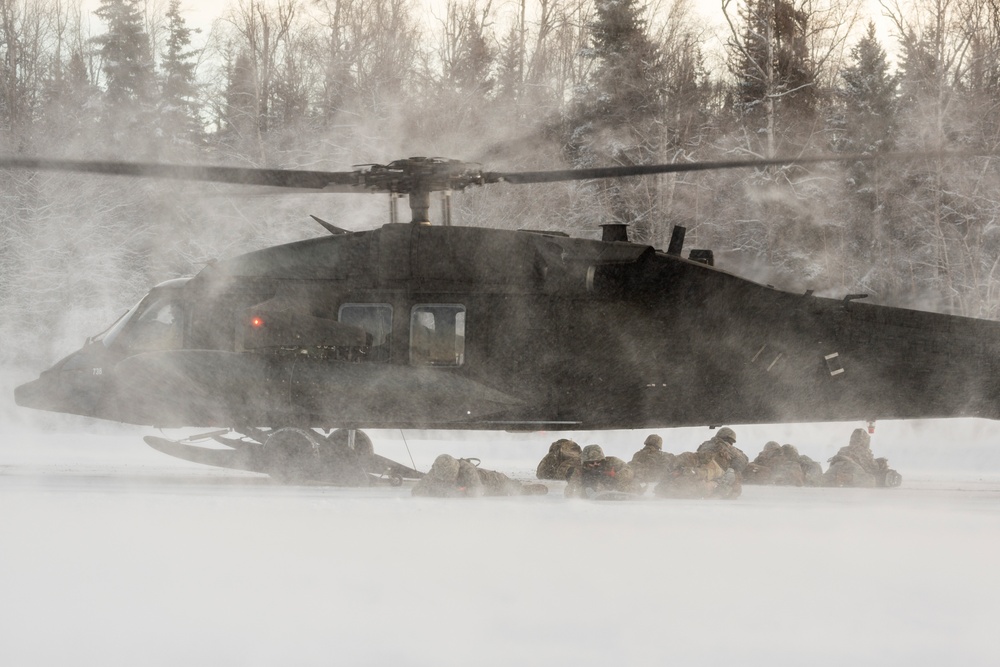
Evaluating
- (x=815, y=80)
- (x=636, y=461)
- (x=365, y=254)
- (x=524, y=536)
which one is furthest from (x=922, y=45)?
(x=524, y=536)

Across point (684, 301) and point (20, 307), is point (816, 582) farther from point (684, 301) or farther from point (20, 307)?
point (20, 307)

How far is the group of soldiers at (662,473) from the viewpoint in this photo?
8.57 meters

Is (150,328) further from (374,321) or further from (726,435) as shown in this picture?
(726,435)

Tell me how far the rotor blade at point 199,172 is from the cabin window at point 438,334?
1.25 metres

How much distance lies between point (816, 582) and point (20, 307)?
24.4 metres

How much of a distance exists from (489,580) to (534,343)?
3.50 metres

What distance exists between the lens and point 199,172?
7.60m

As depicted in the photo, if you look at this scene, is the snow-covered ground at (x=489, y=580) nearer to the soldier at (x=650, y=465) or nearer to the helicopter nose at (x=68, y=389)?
the helicopter nose at (x=68, y=389)

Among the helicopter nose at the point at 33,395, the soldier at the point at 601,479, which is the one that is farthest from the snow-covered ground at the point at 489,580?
the helicopter nose at the point at 33,395

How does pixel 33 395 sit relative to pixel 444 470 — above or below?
above

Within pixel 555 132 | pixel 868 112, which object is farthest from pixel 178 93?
pixel 868 112

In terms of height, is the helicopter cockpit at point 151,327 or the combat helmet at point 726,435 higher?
the helicopter cockpit at point 151,327

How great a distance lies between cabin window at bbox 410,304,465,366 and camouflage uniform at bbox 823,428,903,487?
4477 millimetres

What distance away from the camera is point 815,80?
27.7 m
